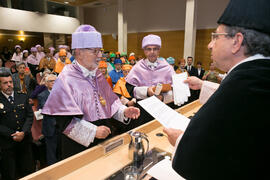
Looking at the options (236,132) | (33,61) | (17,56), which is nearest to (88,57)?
(236,132)

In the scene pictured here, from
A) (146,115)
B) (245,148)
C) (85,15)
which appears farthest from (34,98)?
(85,15)

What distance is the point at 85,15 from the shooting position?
49.5 ft

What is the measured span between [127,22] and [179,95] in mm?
11993

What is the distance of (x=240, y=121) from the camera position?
709 mm

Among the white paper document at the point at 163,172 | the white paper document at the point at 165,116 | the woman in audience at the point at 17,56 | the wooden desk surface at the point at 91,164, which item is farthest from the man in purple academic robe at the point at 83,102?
the woman in audience at the point at 17,56

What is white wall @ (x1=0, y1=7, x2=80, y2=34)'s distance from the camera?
10297 millimetres

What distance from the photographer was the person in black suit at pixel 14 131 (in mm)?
2486

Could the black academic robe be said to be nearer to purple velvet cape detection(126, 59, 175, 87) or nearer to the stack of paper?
the stack of paper

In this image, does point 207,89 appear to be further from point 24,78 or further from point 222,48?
point 24,78

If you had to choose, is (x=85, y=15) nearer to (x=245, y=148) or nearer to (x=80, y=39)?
(x=80, y=39)

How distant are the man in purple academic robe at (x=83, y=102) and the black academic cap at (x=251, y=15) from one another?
1231 millimetres

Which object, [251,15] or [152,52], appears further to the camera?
[152,52]

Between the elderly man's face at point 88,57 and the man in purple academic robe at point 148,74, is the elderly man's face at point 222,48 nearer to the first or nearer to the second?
the elderly man's face at point 88,57

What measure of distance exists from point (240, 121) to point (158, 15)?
11549 millimetres
